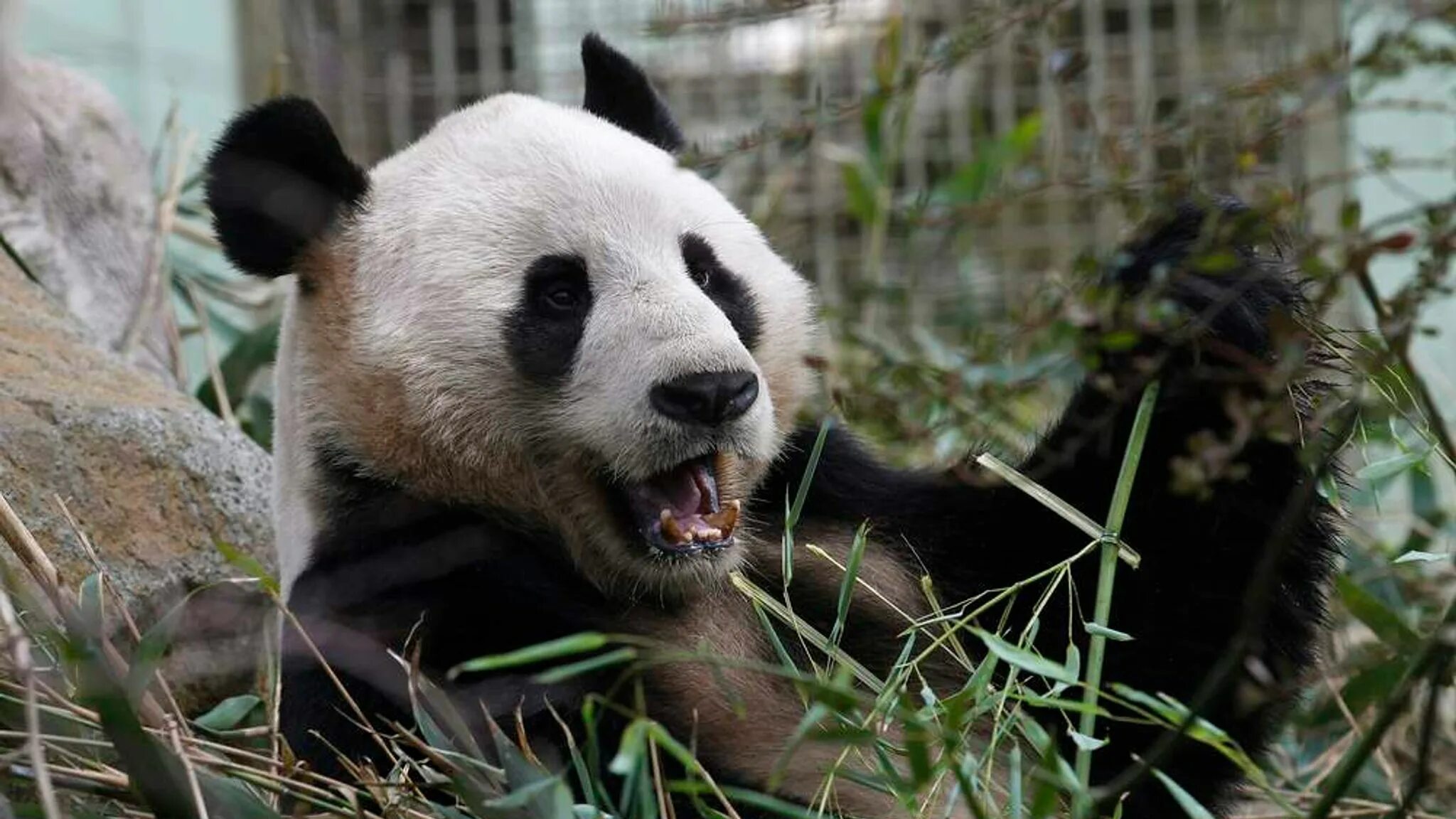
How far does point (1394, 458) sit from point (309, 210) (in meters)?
1.80

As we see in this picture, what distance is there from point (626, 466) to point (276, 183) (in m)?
0.83

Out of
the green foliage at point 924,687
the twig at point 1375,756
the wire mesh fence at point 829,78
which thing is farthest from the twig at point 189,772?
the wire mesh fence at point 829,78

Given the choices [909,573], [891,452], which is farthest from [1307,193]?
[891,452]

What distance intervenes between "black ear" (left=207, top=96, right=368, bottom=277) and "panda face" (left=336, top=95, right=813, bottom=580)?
Result: 0.07 meters

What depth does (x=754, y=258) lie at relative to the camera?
3.04 meters

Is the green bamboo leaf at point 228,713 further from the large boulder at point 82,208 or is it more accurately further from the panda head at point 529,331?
the large boulder at point 82,208

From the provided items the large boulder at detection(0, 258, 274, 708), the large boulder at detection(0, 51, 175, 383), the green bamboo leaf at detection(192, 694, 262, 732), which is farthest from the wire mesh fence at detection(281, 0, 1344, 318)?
the green bamboo leaf at detection(192, 694, 262, 732)

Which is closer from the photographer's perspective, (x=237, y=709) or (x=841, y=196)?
(x=237, y=709)

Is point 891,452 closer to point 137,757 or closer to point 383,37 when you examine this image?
point 137,757

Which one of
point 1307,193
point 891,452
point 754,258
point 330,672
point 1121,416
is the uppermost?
point 1307,193

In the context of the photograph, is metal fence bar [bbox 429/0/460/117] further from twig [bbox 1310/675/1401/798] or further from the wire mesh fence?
twig [bbox 1310/675/1401/798]

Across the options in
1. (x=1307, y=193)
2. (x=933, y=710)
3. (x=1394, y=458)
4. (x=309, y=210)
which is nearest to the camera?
(x=1307, y=193)

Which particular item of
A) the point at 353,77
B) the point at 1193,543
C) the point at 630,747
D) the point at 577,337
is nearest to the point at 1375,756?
the point at 1193,543

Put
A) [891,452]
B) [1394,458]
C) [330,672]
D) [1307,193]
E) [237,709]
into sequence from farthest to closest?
[891,452] < [237,709] < [1394,458] < [330,672] < [1307,193]
